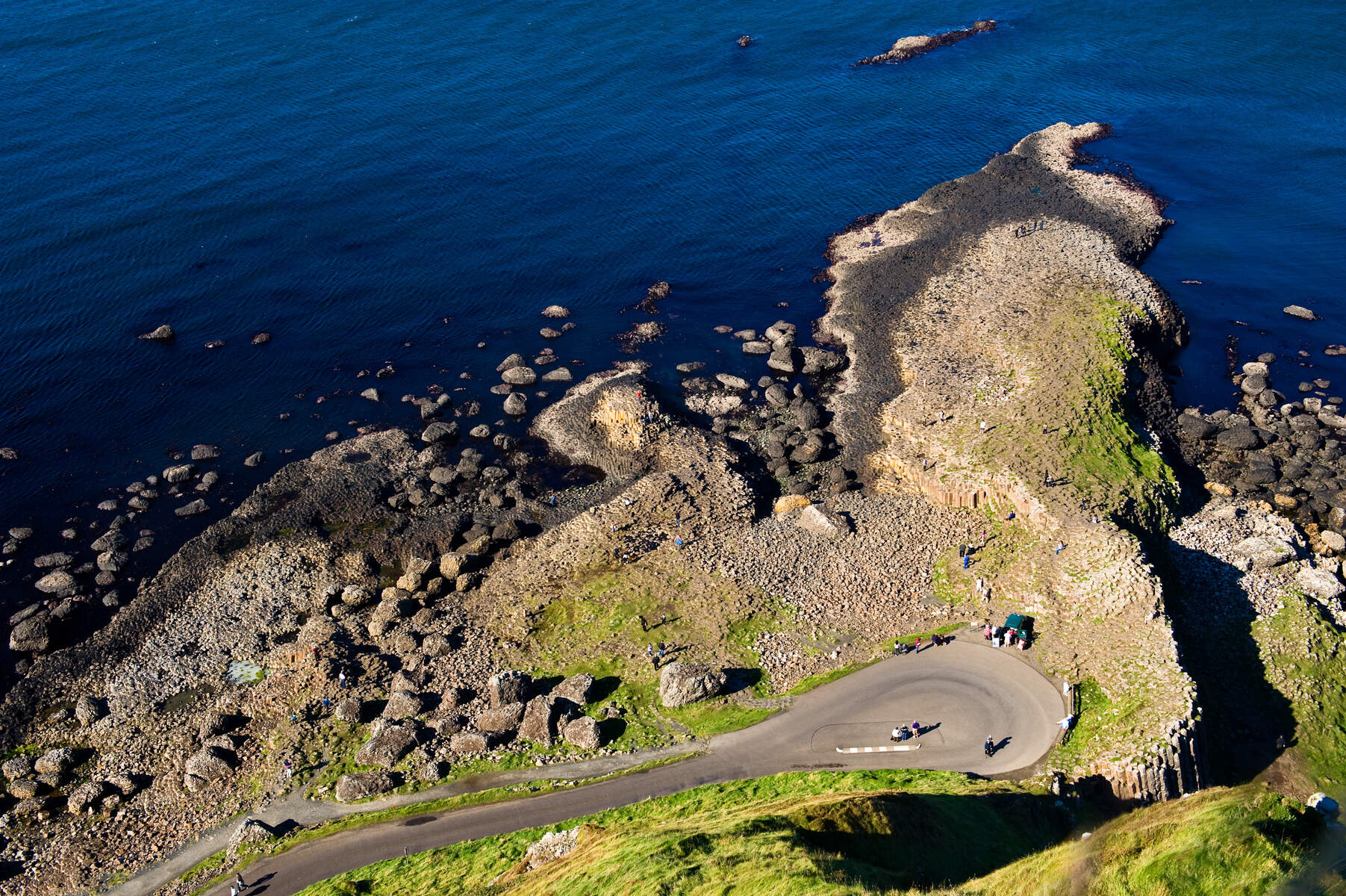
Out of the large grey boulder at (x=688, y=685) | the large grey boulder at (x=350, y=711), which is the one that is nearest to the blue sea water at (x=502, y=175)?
the large grey boulder at (x=350, y=711)

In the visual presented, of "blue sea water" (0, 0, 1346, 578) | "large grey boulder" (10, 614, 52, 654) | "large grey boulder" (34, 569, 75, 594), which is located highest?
"blue sea water" (0, 0, 1346, 578)

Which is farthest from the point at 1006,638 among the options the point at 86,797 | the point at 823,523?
the point at 86,797

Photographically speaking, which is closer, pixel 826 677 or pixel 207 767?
pixel 207 767

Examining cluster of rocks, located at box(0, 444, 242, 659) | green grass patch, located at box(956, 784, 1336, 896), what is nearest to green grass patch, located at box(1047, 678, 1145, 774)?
green grass patch, located at box(956, 784, 1336, 896)

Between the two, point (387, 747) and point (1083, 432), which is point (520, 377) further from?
point (1083, 432)

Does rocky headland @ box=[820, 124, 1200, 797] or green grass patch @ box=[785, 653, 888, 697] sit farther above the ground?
rocky headland @ box=[820, 124, 1200, 797]

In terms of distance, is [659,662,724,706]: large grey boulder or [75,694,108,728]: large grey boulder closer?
[659,662,724,706]: large grey boulder

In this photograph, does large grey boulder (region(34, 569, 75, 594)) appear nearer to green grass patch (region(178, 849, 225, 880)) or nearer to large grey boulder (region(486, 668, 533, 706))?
green grass patch (region(178, 849, 225, 880))

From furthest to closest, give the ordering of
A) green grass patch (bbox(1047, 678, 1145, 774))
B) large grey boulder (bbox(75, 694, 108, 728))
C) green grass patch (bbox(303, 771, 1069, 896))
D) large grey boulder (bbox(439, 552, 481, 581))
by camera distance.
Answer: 1. large grey boulder (bbox(439, 552, 481, 581))
2. large grey boulder (bbox(75, 694, 108, 728))
3. green grass patch (bbox(1047, 678, 1145, 774))
4. green grass patch (bbox(303, 771, 1069, 896))
